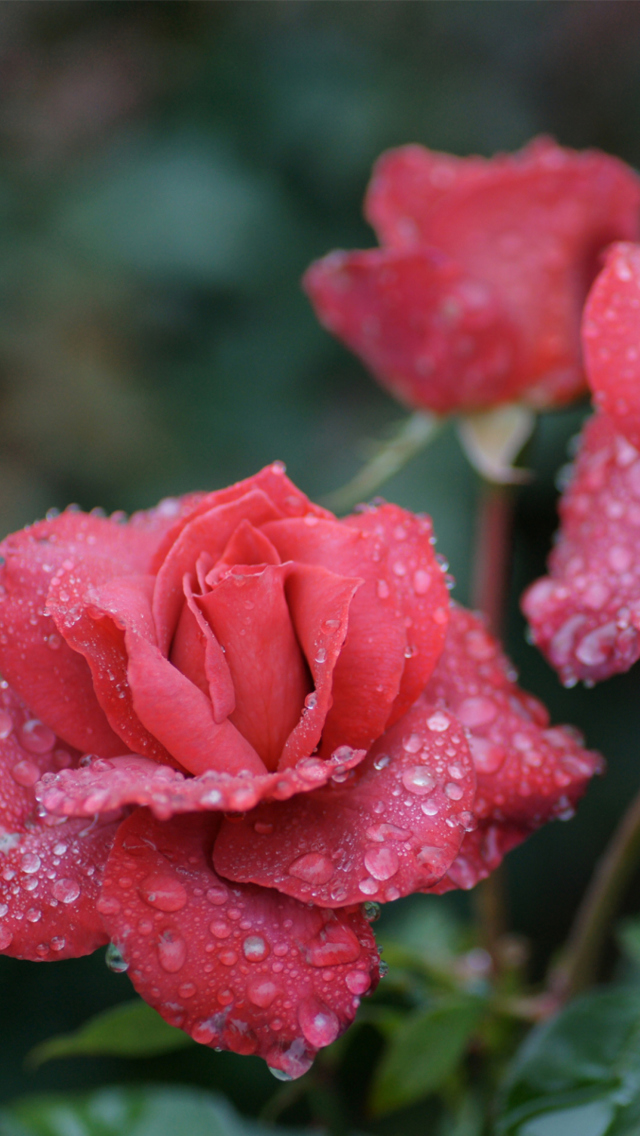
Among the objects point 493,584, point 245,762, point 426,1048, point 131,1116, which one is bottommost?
point 131,1116

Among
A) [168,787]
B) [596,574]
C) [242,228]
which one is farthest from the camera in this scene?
[242,228]

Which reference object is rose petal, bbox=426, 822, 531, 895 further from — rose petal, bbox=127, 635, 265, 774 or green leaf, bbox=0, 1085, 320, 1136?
green leaf, bbox=0, 1085, 320, 1136

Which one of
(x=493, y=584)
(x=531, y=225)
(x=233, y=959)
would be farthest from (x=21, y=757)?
(x=531, y=225)

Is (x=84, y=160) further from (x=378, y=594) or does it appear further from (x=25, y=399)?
(x=378, y=594)

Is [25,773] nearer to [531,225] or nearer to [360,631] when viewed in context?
[360,631]

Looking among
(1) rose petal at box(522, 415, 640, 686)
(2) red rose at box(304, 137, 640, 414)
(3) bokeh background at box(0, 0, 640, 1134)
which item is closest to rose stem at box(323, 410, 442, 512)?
(2) red rose at box(304, 137, 640, 414)

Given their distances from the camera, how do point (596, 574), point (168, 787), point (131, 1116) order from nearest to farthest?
point (168, 787) < point (596, 574) < point (131, 1116)
